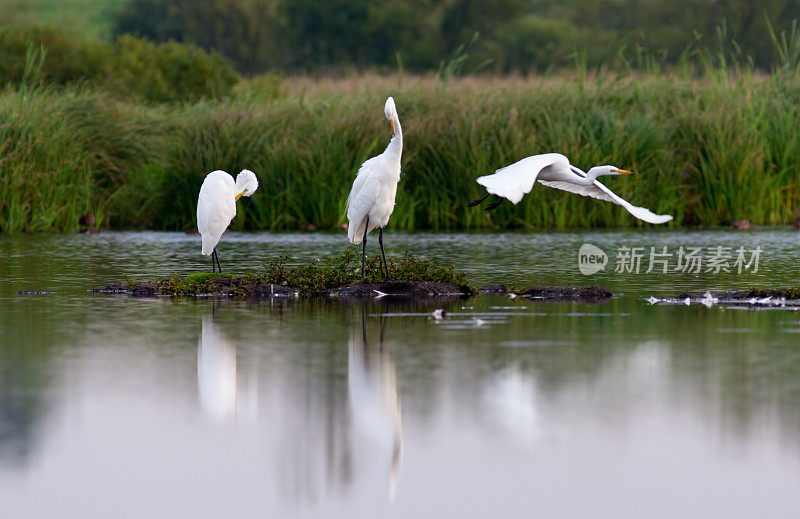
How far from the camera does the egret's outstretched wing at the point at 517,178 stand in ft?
27.1

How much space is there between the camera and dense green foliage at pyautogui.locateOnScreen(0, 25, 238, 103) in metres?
28.2

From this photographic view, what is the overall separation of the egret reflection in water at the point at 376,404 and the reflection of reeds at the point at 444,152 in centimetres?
1077

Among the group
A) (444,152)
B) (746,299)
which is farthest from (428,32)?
(746,299)

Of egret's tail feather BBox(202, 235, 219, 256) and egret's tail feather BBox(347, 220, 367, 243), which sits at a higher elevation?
egret's tail feather BBox(347, 220, 367, 243)

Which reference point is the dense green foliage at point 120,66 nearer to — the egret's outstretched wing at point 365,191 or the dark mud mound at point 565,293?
the egret's outstretched wing at point 365,191

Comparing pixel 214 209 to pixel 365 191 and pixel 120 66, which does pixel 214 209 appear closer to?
pixel 365 191

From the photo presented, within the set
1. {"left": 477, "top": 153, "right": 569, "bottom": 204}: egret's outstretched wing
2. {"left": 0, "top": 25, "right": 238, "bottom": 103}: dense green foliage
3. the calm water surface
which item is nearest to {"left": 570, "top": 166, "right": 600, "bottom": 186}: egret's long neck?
{"left": 477, "top": 153, "right": 569, "bottom": 204}: egret's outstretched wing

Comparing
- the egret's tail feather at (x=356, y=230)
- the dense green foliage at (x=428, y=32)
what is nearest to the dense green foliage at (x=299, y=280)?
the egret's tail feather at (x=356, y=230)

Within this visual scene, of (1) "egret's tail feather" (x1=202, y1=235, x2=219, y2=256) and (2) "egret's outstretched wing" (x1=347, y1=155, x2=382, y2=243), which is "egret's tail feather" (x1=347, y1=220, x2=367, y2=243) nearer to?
(2) "egret's outstretched wing" (x1=347, y1=155, x2=382, y2=243)

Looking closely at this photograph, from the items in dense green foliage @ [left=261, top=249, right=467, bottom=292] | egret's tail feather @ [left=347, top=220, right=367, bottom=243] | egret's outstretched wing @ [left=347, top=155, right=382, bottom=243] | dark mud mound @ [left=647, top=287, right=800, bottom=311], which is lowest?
dark mud mound @ [left=647, top=287, right=800, bottom=311]

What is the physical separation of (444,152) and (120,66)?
1426cm

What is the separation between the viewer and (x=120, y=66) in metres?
30.1

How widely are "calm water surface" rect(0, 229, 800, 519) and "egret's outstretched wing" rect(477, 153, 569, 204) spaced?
2.93 ft

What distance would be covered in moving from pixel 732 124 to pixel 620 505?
14.7 meters
